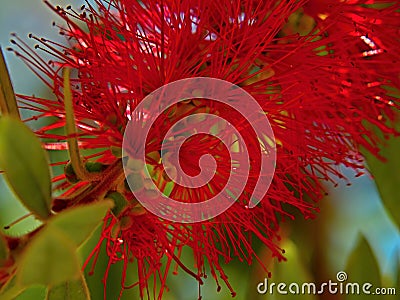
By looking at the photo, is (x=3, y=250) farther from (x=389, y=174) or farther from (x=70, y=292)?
(x=389, y=174)

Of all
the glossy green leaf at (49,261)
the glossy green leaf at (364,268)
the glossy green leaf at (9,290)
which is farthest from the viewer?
the glossy green leaf at (364,268)

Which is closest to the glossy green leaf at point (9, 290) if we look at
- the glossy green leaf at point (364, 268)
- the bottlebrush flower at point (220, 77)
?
the bottlebrush flower at point (220, 77)

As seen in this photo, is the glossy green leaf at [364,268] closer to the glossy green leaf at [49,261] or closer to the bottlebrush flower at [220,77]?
the bottlebrush flower at [220,77]

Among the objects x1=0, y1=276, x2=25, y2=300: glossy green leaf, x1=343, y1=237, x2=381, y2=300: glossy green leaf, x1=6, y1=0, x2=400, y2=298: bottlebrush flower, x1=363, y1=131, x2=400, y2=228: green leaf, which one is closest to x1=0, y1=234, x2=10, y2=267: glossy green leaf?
x1=0, y1=276, x2=25, y2=300: glossy green leaf

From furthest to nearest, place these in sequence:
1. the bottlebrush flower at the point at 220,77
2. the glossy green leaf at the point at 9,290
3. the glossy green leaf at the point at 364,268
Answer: the glossy green leaf at the point at 364,268, the bottlebrush flower at the point at 220,77, the glossy green leaf at the point at 9,290

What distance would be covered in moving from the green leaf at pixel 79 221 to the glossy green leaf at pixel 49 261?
2cm

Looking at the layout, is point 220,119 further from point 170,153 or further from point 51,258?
point 51,258

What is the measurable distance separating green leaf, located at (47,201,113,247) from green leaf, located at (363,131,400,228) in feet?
3.25

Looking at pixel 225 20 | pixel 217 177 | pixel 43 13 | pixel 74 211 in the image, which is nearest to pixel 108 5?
pixel 225 20

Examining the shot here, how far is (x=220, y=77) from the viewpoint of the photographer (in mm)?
1129

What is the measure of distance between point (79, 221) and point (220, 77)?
0.55 m

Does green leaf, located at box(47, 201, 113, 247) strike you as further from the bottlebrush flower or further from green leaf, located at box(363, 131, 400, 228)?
green leaf, located at box(363, 131, 400, 228)

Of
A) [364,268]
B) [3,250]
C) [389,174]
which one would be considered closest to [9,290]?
[3,250]

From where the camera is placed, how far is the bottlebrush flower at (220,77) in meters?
1.09
